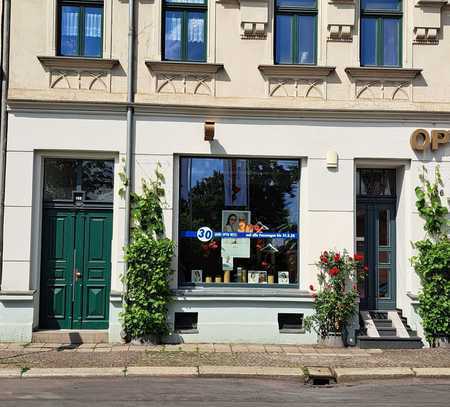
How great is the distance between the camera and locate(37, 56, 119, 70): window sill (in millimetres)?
10062

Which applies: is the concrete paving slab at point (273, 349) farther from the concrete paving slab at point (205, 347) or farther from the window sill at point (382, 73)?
the window sill at point (382, 73)

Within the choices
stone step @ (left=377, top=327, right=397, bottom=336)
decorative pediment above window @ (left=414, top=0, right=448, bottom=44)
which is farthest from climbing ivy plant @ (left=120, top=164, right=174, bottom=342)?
decorative pediment above window @ (left=414, top=0, right=448, bottom=44)

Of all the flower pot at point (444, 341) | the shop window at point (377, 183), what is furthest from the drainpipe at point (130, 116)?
the flower pot at point (444, 341)

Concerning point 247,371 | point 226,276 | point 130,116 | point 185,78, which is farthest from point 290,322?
point 185,78

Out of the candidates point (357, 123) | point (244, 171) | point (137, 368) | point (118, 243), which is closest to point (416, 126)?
point (357, 123)

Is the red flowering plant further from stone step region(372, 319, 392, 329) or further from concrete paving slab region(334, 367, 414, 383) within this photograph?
concrete paving slab region(334, 367, 414, 383)

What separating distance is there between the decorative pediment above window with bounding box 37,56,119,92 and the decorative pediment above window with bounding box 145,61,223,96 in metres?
0.78

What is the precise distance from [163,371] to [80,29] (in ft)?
20.1

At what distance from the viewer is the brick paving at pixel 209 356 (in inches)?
338

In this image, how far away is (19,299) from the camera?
982cm

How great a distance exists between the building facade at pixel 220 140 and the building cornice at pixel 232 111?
2 centimetres

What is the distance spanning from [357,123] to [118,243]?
4749 millimetres

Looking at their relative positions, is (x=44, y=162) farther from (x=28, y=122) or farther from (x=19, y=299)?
(x=19, y=299)

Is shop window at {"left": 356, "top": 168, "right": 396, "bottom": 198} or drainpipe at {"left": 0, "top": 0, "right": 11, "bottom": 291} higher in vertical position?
drainpipe at {"left": 0, "top": 0, "right": 11, "bottom": 291}
